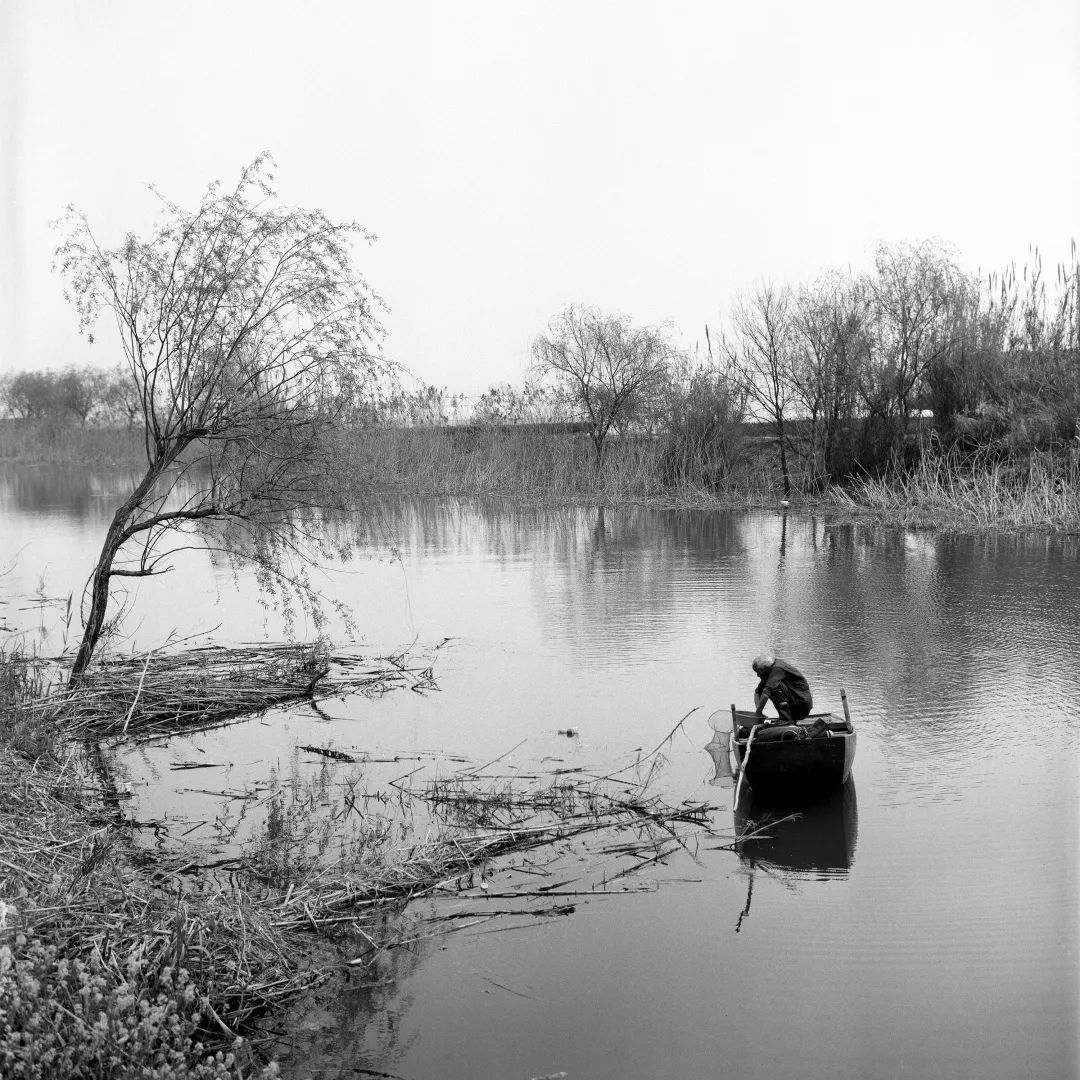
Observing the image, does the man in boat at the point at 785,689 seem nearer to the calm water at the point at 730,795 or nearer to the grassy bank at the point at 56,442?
the calm water at the point at 730,795

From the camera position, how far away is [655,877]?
734cm

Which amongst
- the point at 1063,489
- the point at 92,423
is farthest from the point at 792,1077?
the point at 92,423

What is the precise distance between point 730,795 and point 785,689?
971mm

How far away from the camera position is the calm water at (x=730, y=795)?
558cm

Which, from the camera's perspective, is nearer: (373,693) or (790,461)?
(373,693)

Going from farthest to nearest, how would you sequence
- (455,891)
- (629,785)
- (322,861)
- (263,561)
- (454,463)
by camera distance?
(454,463) → (263,561) → (629,785) → (322,861) → (455,891)

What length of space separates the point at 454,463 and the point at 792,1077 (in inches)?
1397

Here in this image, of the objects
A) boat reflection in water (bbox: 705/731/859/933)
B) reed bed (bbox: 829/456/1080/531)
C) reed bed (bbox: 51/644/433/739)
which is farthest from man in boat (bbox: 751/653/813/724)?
reed bed (bbox: 829/456/1080/531)

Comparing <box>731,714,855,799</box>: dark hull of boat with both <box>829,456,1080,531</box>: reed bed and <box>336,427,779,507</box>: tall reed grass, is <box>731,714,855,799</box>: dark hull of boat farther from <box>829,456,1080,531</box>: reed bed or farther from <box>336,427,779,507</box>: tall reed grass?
<box>336,427,779,507</box>: tall reed grass

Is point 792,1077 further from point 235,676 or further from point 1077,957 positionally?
point 235,676

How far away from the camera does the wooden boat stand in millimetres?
8383

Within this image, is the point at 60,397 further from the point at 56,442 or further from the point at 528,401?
the point at 528,401

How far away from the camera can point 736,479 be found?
35531mm

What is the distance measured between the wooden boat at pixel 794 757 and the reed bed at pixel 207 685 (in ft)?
16.4
